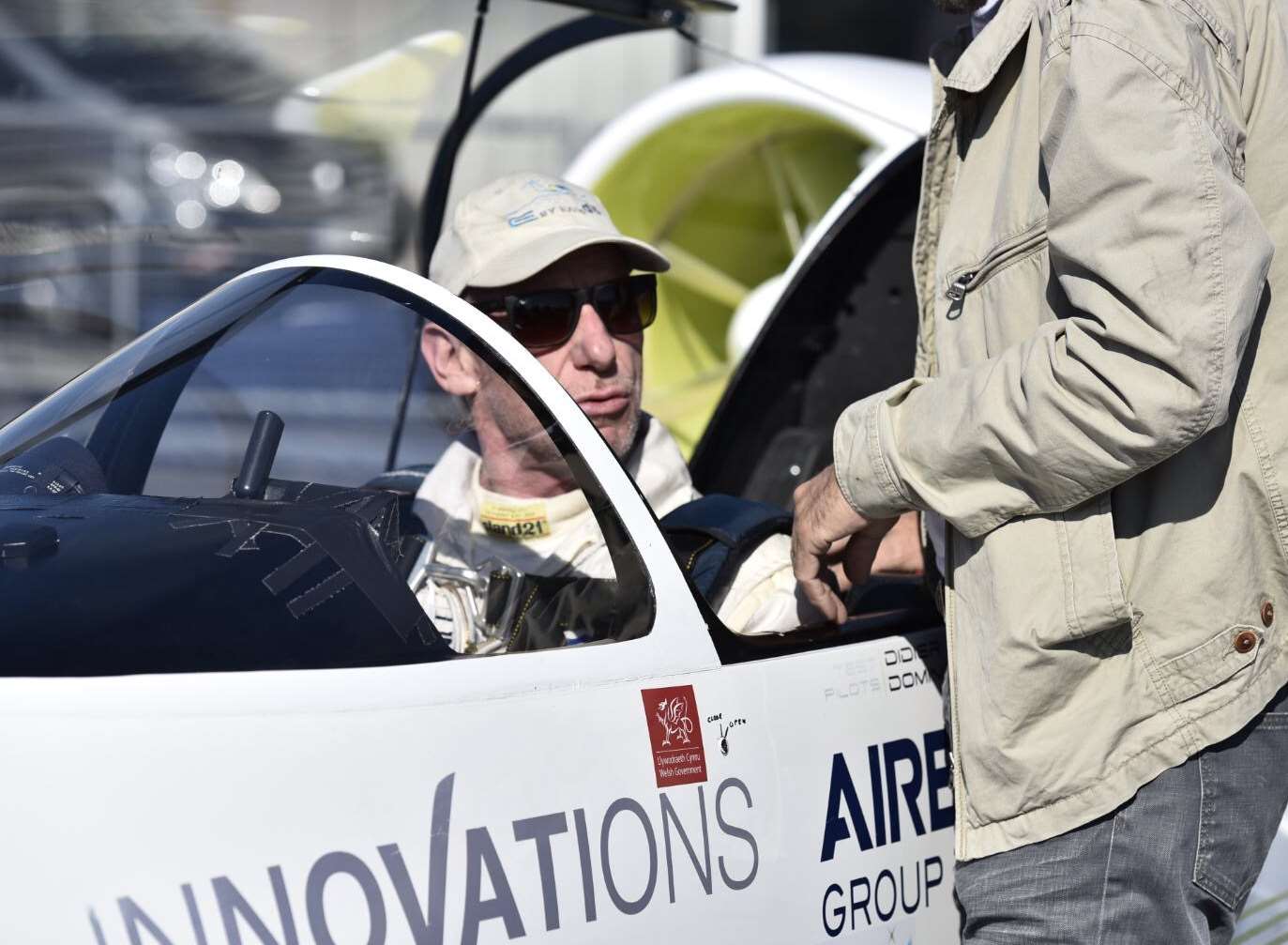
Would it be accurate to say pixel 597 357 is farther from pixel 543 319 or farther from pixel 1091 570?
pixel 1091 570

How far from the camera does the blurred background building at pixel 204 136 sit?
298 centimetres

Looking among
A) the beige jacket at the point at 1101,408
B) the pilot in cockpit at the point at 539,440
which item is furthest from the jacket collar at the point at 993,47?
the pilot in cockpit at the point at 539,440

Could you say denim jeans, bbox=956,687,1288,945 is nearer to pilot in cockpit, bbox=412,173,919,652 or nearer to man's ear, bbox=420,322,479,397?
pilot in cockpit, bbox=412,173,919,652

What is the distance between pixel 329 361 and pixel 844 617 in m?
0.83

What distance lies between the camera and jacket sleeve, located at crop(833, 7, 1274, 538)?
1250mm

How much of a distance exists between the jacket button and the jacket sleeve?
23 cm

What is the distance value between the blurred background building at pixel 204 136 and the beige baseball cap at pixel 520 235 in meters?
0.64

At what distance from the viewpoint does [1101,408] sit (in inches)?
51.2

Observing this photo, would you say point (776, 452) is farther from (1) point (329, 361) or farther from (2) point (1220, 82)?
(2) point (1220, 82)

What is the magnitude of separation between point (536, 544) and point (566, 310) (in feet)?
1.35

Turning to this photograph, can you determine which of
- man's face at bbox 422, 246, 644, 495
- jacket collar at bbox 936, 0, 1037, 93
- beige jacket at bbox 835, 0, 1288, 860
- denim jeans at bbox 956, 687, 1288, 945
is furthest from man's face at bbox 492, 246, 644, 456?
denim jeans at bbox 956, 687, 1288, 945

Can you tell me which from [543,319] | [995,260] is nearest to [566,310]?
[543,319]

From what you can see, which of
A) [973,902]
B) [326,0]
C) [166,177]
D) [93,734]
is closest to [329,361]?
[93,734]

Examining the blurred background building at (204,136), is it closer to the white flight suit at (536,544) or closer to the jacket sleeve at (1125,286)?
the white flight suit at (536,544)
